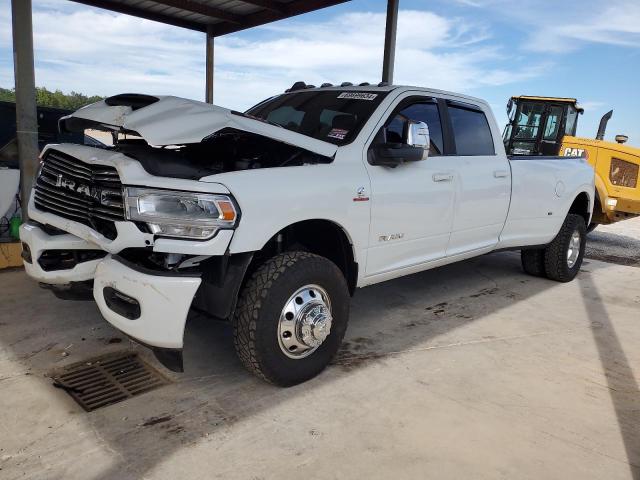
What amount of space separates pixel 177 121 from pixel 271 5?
6400 millimetres

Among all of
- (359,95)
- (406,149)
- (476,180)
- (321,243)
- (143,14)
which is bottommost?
(321,243)

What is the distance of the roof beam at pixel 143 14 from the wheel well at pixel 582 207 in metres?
7.56

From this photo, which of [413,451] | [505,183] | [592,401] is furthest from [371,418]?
[505,183]

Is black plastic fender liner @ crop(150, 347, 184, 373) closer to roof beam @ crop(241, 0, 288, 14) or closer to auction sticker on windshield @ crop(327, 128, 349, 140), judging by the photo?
auction sticker on windshield @ crop(327, 128, 349, 140)

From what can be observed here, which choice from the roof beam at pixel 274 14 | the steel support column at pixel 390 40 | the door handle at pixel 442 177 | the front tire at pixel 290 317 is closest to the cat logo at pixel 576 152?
the steel support column at pixel 390 40

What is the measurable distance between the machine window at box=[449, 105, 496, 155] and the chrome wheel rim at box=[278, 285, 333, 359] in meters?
1.98

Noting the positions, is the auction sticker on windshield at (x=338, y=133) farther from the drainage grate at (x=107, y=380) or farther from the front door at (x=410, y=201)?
the drainage grate at (x=107, y=380)

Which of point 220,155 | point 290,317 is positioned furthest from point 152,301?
point 220,155

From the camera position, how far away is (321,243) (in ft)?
11.0

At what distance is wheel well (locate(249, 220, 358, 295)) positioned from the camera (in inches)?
123

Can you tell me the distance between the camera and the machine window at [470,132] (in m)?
4.24

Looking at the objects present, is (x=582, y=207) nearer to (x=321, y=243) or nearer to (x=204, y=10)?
(x=321, y=243)

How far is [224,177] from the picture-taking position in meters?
2.54

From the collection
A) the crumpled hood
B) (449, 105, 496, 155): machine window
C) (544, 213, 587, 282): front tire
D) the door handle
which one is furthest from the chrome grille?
(544, 213, 587, 282): front tire
